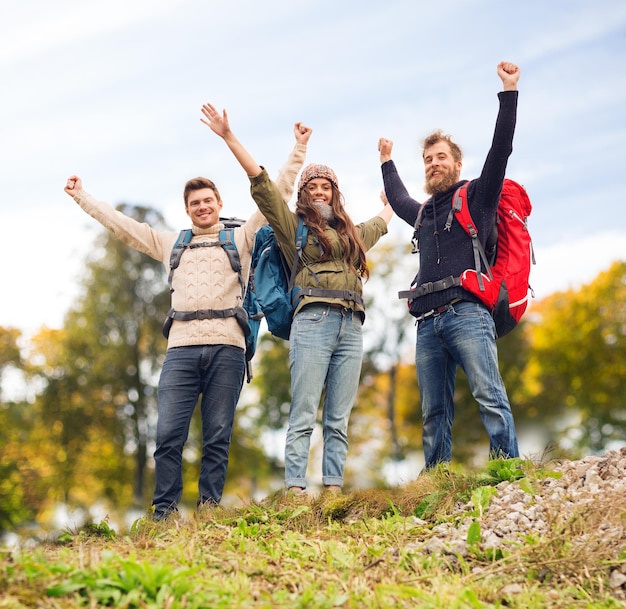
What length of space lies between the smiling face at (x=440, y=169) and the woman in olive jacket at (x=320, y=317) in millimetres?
825

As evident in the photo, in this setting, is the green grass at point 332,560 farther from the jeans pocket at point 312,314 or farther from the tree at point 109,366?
the tree at point 109,366

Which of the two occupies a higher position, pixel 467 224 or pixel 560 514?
pixel 467 224

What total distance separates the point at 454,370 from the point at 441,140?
79.5 inches

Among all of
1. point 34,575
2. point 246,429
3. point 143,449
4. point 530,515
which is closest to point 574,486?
point 530,515

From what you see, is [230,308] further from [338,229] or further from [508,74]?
[508,74]

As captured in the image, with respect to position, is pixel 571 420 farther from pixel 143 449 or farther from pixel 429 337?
pixel 429 337

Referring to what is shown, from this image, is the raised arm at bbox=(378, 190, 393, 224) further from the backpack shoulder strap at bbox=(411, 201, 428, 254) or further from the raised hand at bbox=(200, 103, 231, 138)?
the raised hand at bbox=(200, 103, 231, 138)

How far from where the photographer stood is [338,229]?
20.7ft

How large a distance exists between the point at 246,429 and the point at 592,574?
966 inches

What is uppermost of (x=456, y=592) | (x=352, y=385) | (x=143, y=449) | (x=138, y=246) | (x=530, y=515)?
(x=143, y=449)

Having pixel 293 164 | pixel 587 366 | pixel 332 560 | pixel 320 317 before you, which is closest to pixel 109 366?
pixel 587 366

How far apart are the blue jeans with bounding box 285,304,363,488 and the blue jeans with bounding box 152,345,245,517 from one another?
1.79 ft

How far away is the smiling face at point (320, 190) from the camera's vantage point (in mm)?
6367

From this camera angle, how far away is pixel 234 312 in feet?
20.3
